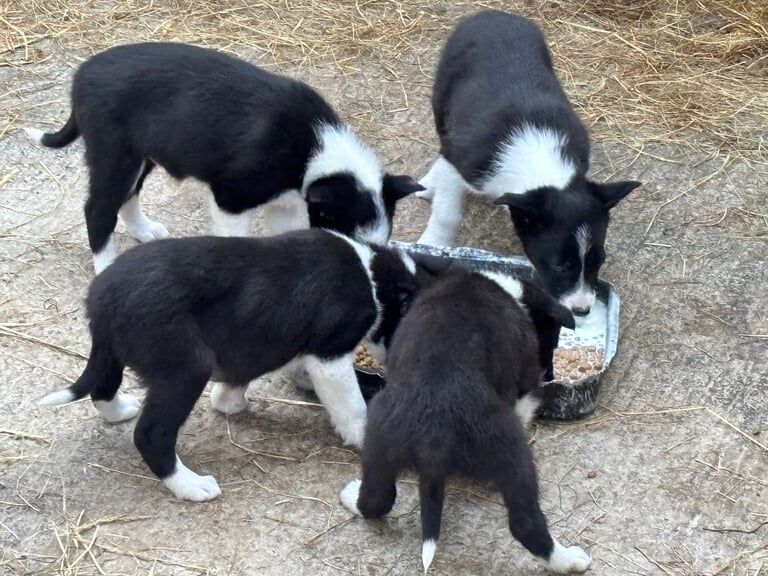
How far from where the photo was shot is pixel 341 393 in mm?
4934

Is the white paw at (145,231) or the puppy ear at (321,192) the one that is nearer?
the puppy ear at (321,192)

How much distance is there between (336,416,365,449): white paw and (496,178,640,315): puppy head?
1.32m

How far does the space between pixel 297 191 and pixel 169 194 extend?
1524 mm

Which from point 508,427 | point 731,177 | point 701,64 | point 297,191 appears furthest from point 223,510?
point 701,64

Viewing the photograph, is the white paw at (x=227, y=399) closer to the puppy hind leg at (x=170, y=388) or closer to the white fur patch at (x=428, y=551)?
the puppy hind leg at (x=170, y=388)

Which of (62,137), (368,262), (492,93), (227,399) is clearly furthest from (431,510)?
(62,137)

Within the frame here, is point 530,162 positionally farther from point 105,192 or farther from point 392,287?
point 105,192

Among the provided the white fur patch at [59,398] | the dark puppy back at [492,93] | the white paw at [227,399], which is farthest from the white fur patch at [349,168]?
the white fur patch at [59,398]

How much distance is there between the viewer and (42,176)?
703 centimetres

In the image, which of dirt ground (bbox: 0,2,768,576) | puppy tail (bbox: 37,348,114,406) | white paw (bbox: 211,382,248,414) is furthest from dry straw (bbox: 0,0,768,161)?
puppy tail (bbox: 37,348,114,406)

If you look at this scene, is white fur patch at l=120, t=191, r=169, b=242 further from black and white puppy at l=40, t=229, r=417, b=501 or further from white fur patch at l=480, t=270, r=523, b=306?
white fur patch at l=480, t=270, r=523, b=306

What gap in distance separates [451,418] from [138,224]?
308 cm

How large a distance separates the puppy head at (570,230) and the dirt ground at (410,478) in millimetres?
477

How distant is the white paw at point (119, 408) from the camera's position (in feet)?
16.4
